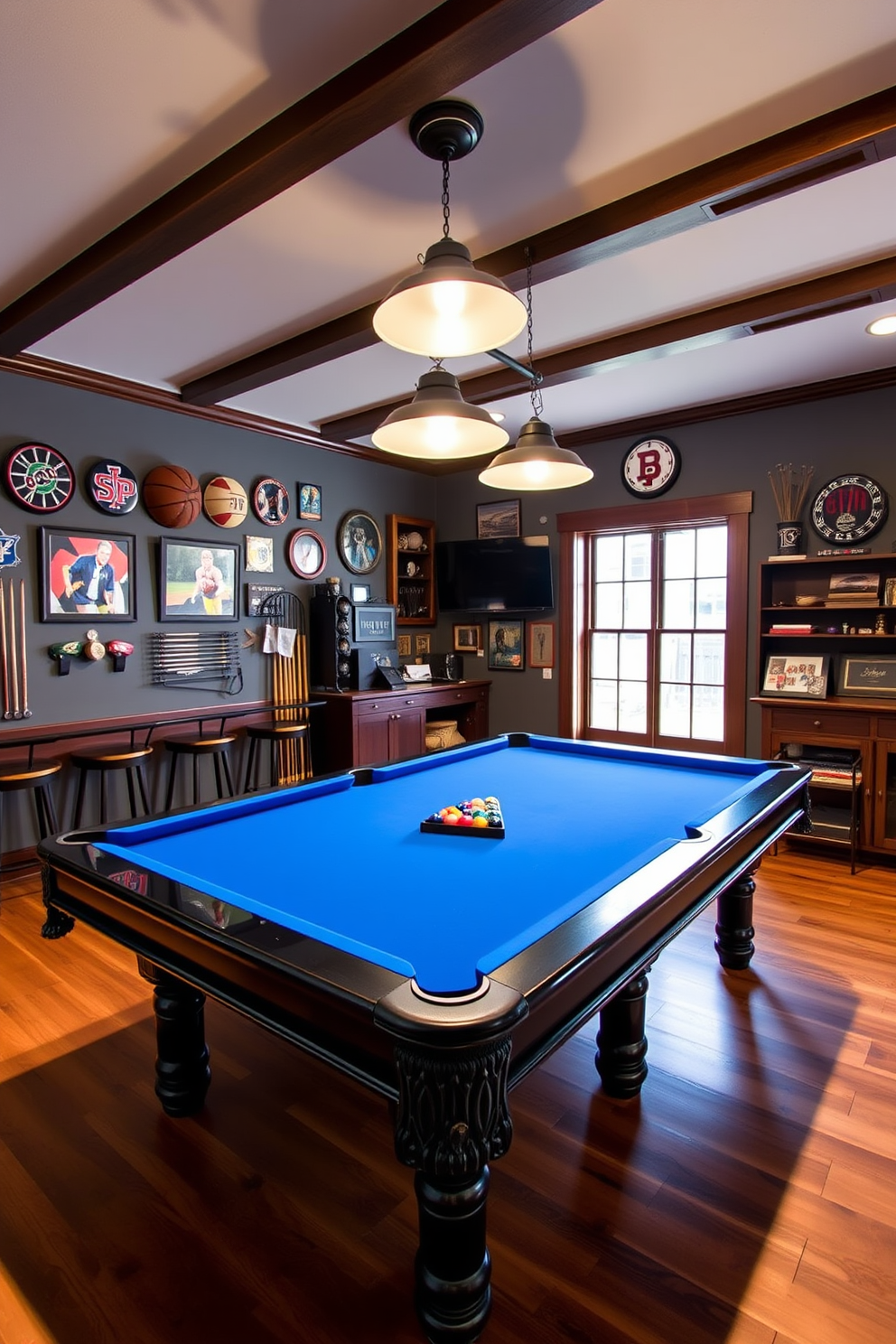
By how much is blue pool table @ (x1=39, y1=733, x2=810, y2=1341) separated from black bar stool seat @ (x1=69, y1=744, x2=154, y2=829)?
165 cm

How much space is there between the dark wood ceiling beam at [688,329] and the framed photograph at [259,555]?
1719 millimetres

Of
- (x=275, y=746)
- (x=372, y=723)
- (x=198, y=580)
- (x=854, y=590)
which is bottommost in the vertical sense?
(x=275, y=746)

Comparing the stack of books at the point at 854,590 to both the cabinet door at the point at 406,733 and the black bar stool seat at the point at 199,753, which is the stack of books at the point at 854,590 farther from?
the black bar stool seat at the point at 199,753

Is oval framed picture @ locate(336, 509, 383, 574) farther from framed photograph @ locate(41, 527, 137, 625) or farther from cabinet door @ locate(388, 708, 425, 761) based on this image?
framed photograph @ locate(41, 527, 137, 625)

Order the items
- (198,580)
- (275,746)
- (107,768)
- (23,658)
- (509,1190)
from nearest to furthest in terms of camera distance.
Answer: (509,1190), (107,768), (23,658), (198,580), (275,746)

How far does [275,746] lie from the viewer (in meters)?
4.80

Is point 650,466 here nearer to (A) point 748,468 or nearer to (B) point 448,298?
(A) point 748,468

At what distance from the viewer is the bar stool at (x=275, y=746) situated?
448 centimetres

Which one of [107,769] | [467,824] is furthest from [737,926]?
[107,769]

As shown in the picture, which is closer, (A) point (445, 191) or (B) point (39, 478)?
(A) point (445, 191)

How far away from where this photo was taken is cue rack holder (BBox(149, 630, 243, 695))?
4.34 meters

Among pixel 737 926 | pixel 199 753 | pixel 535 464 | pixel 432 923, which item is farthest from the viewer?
pixel 199 753

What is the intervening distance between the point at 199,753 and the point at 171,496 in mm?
1549

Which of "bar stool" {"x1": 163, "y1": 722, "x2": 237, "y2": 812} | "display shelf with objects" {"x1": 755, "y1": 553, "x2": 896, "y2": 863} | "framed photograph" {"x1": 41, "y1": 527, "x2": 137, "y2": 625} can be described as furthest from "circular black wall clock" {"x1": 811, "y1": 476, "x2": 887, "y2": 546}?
"framed photograph" {"x1": 41, "y1": 527, "x2": 137, "y2": 625}
